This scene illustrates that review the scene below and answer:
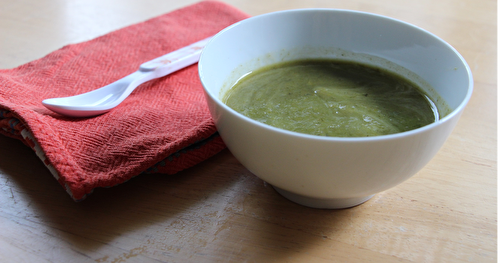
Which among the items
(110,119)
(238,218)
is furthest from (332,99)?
(110,119)

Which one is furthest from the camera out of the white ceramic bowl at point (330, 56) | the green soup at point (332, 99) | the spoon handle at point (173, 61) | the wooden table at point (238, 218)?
the spoon handle at point (173, 61)

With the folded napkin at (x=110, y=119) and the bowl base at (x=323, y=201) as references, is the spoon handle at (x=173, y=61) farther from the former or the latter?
the bowl base at (x=323, y=201)

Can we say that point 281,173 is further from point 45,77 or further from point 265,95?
point 45,77

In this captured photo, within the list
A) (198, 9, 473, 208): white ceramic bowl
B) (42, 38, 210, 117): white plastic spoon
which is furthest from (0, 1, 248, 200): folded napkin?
(198, 9, 473, 208): white ceramic bowl

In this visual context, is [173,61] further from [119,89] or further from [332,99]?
[332,99]

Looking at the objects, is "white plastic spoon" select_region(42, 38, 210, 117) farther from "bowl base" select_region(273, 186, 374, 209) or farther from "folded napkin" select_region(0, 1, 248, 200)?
Result: "bowl base" select_region(273, 186, 374, 209)

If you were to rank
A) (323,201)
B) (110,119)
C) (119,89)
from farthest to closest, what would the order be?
(119,89) < (110,119) < (323,201)

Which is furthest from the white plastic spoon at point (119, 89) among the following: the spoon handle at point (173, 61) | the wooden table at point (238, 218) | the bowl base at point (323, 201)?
the bowl base at point (323, 201)
